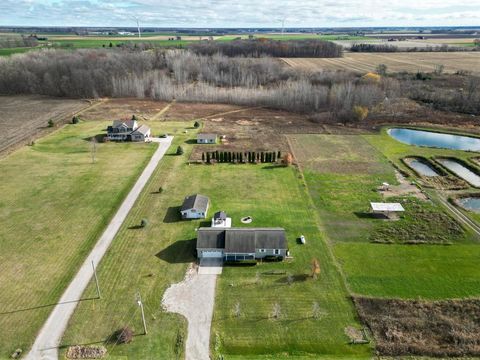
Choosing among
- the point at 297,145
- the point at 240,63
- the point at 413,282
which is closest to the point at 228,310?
the point at 413,282

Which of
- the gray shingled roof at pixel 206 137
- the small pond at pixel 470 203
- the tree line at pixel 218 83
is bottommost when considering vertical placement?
the small pond at pixel 470 203

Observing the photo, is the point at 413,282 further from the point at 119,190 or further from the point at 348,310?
the point at 119,190

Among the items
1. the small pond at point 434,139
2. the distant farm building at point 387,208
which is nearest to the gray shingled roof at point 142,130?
the distant farm building at point 387,208

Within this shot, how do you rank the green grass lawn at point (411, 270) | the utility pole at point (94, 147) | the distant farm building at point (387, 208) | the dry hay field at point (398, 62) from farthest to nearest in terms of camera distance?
the dry hay field at point (398, 62) → the utility pole at point (94, 147) → the distant farm building at point (387, 208) → the green grass lawn at point (411, 270)

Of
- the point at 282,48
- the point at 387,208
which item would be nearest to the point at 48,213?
the point at 387,208

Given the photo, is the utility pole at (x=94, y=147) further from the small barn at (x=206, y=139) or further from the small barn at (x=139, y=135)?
the small barn at (x=206, y=139)

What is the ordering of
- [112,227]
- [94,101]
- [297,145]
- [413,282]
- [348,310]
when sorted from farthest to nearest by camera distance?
1. [94,101]
2. [297,145]
3. [112,227]
4. [413,282]
5. [348,310]
